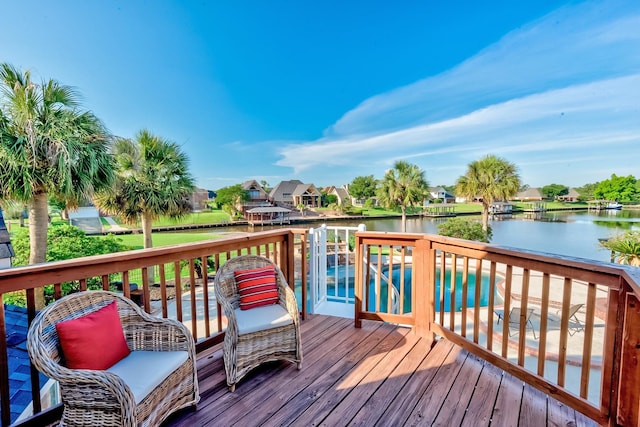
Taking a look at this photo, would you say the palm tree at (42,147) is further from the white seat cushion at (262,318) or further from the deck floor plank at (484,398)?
the deck floor plank at (484,398)

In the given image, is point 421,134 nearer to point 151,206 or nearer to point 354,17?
point 354,17

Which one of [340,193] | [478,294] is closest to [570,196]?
[340,193]

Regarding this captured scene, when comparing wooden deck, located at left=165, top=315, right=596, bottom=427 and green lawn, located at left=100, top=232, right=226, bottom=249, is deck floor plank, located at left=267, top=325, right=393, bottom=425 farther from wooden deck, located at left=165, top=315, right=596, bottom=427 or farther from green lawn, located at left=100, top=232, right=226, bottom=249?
green lawn, located at left=100, top=232, right=226, bottom=249

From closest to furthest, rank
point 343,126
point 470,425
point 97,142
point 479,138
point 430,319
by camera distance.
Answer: point 470,425, point 430,319, point 97,142, point 343,126, point 479,138

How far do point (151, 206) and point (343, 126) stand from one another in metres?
11.3

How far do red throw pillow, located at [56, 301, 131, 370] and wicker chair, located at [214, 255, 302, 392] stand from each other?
66 cm

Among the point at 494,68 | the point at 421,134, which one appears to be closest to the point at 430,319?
the point at 494,68

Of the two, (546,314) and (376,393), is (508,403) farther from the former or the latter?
(376,393)

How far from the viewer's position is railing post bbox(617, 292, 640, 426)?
136 cm

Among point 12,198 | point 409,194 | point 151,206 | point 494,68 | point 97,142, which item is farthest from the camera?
point 409,194

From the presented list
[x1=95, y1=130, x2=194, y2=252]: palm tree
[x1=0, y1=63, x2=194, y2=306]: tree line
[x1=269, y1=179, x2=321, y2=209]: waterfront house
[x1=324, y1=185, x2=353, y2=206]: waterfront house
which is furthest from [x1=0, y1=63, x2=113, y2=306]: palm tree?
[x1=324, y1=185, x2=353, y2=206]: waterfront house

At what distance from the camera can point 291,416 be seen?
69.5 inches

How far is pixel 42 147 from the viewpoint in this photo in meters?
6.75

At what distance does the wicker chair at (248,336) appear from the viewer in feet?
6.74
